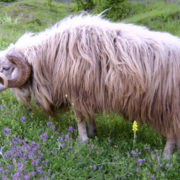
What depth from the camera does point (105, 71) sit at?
2.78 meters

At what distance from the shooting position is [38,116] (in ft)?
12.0

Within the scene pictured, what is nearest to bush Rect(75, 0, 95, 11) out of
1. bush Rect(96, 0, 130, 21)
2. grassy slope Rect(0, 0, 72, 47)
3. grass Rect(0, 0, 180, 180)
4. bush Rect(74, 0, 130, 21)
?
grassy slope Rect(0, 0, 72, 47)

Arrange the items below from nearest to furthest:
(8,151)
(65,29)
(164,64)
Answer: (8,151)
(164,64)
(65,29)

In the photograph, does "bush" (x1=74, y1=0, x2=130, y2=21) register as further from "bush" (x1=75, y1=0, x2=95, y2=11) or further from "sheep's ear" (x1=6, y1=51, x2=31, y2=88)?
"sheep's ear" (x1=6, y1=51, x2=31, y2=88)

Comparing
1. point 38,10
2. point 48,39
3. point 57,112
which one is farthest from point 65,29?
point 38,10

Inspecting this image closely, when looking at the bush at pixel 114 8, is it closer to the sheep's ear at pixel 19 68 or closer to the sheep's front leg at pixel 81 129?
the sheep's ear at pixel 19 68

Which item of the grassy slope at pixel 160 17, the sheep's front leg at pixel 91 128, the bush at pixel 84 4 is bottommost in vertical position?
the sheep's front leg at pixel 91 128

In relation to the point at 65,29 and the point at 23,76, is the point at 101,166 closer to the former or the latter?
the point at 23,76

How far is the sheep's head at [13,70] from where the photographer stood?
310 centimetres

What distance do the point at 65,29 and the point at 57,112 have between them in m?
1.20

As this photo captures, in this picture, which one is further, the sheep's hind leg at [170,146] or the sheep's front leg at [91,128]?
the sheep's front leg at [91,128]

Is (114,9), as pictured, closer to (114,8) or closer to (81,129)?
(114,8)

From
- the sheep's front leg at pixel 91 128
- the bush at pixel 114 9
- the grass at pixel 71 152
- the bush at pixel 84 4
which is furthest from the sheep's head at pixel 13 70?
the bush at pixel 84 4

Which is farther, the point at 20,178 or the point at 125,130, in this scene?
the point at 125,130
